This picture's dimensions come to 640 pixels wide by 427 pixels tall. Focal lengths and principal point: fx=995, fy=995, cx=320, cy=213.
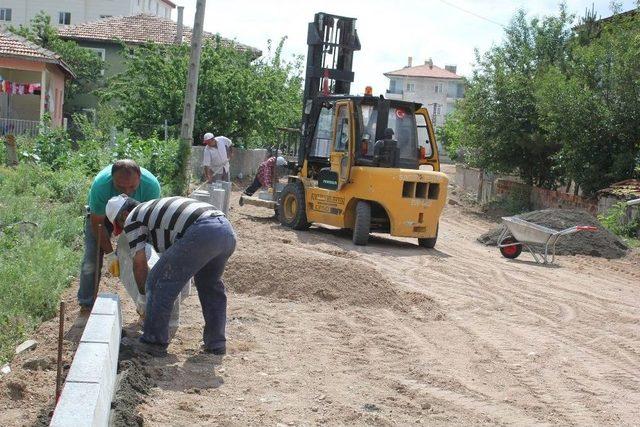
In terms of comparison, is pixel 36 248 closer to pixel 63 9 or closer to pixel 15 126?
pixel 15 126

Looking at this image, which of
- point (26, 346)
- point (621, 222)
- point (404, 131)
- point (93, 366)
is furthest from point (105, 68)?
point (93, 366)

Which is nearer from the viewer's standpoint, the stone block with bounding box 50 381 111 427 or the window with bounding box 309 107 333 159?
the stone block with bounding box 50 381 111 427

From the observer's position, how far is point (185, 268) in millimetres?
7684

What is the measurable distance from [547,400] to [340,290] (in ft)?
13.9

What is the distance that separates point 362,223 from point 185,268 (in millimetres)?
9718

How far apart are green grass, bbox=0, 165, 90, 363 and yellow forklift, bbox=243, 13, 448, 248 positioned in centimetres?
417

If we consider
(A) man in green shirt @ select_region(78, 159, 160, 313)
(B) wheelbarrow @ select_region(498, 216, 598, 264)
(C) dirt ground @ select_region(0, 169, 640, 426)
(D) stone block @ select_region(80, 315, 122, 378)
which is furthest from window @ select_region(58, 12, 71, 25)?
(D) stone block @ select_region(80, 315, 122, 378)

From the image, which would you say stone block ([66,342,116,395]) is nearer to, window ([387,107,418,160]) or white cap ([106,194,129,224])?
white cap ([106,194,129,224])

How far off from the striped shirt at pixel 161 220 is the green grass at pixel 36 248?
153 cm

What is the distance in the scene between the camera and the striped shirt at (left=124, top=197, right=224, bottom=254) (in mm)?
7484

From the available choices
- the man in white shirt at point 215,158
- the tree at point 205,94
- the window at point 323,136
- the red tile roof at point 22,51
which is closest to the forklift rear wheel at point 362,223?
the window at point 323,136

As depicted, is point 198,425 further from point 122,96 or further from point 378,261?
point 122,96

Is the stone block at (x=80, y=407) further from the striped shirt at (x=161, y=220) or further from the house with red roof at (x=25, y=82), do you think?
the house with red roof at (x=25, y=82)

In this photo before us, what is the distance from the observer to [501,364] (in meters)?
8.70
